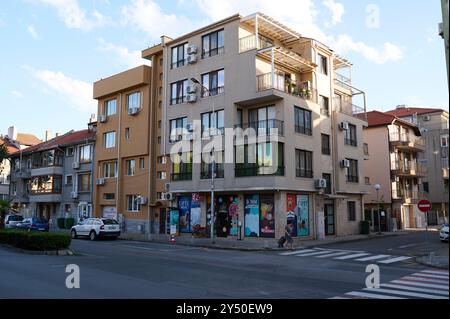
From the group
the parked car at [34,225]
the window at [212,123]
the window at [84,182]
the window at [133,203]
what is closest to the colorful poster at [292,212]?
the window at [212,123]

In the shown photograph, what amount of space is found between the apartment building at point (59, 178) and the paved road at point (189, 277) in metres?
27.3

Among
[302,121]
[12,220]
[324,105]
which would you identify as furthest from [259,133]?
[12,220]

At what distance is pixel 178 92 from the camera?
116ft

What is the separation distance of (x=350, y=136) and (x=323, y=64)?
6.67 metres

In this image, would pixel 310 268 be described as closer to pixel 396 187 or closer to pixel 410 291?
pixel 410 291

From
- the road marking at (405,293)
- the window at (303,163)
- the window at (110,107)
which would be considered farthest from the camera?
the window at (110,107)

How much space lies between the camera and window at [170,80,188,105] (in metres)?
34.8

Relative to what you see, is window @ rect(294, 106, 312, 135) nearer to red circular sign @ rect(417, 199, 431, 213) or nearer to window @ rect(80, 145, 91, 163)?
red circular sign @ rect(417, 199, 431, 213)

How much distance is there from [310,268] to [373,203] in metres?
29.7

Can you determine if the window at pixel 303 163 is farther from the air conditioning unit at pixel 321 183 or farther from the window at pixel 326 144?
the window at pixel 326 144

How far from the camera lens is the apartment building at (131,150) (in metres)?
37.7

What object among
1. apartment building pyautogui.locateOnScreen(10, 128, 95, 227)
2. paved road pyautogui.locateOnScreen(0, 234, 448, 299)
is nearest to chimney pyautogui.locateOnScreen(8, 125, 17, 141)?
apartment building pyautogui.locateOnScreen(10, 128, 95, 227)

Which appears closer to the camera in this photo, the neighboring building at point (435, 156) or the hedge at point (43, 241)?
the hedge at point (43, 241)

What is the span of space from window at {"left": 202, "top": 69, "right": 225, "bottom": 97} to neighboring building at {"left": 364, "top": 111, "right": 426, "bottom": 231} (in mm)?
19183
